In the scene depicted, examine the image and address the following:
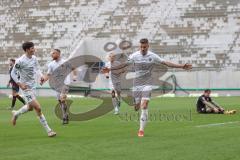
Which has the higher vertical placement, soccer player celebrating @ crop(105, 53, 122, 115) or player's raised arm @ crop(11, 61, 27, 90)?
player's raised arm @ crop(11, 61, 27, 90)

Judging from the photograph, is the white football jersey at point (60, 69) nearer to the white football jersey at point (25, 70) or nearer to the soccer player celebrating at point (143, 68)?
the white football jersey at point (25, 70)

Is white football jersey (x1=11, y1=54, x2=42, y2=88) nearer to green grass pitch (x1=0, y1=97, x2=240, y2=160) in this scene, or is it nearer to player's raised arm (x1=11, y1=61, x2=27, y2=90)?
player's raised arm (x1=11, y1=61, x2=27, y2=90)

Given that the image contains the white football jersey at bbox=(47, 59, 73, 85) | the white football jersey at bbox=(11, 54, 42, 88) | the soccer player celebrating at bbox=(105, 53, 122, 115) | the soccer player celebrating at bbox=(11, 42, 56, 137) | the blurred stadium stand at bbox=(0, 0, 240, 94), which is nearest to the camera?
the soccer player celebrating at bbox=(11, 42, 56, 137)

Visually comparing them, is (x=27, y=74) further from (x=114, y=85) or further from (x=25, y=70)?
(x=114, y=85)

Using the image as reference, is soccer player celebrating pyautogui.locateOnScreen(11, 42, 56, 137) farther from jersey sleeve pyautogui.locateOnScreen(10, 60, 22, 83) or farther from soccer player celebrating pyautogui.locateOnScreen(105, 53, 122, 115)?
soccer player celebrating pyautogui.locateOnScreen(105, 53, 122, 115)

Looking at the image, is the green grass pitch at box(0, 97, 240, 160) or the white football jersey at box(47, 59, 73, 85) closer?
the green grass pitch at box(0, 97, 240, 160)

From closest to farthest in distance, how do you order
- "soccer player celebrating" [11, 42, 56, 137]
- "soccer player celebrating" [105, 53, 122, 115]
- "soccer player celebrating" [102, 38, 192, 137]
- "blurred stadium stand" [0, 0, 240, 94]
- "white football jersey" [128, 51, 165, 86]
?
"soccer player celebrating" [102, 38, 192, 137] < "white football jersey" [128, 51, 165, 86] < "soccer player celebrating" [11, 42, 56, 137] < "soccer player celebrating" [105, 53, 122, 115] < "blurred stadium stand" [0, 0, 240, 94]

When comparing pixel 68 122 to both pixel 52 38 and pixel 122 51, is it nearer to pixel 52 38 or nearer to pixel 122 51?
pixel 122 51

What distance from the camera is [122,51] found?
46062 millimetres

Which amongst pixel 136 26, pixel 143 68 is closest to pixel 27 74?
pixel 143 68

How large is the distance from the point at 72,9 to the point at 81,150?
1563 inches

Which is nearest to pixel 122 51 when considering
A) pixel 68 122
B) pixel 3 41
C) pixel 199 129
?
pixel 3 41

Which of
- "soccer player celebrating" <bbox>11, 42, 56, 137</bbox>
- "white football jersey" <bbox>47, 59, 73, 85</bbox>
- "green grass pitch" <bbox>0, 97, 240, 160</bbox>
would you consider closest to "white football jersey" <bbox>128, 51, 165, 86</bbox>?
"green grass pitch" <bbox>0, 97, 240, 160</bbox>

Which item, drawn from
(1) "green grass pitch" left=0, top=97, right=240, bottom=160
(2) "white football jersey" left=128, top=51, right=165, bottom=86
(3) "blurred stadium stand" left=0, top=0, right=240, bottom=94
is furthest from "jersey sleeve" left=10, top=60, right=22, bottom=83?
(3) "blurred stadium stand" left=0, top=0, right=240, bottom=94
